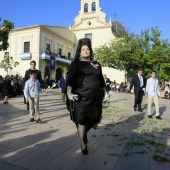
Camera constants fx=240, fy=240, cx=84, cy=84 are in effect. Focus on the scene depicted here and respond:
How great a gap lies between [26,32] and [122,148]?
34902mm

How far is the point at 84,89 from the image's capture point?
152 inches

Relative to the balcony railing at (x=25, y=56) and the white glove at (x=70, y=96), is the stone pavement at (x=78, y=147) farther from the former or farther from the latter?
the balcony railing at (x=25, y=56)

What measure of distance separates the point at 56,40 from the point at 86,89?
36.7 metres

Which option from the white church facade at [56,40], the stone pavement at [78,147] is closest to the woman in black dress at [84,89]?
the stone pavement at [78,147]

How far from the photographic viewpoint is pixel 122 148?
14.7ft

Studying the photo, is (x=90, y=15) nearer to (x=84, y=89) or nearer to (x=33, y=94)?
(x=33, y=94)

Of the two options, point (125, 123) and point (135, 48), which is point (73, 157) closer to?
point (125, 123)

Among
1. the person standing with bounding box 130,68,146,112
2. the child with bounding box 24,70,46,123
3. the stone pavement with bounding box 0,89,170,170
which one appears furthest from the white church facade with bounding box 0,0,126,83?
the stone pavement with bounding box 0,89,170,170

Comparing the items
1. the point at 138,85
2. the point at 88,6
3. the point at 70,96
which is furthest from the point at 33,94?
the point at 88,6

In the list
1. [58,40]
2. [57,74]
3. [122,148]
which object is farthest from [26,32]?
[122,148]

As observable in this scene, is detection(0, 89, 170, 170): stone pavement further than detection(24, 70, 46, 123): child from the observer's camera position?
No

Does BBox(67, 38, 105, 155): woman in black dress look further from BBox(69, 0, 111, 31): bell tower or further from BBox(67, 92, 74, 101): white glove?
BBox(69, 0, 111, 31): bell tower

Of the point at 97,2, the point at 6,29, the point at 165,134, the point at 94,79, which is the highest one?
the point at 97,2

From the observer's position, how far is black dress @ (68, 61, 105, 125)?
3.85 m
